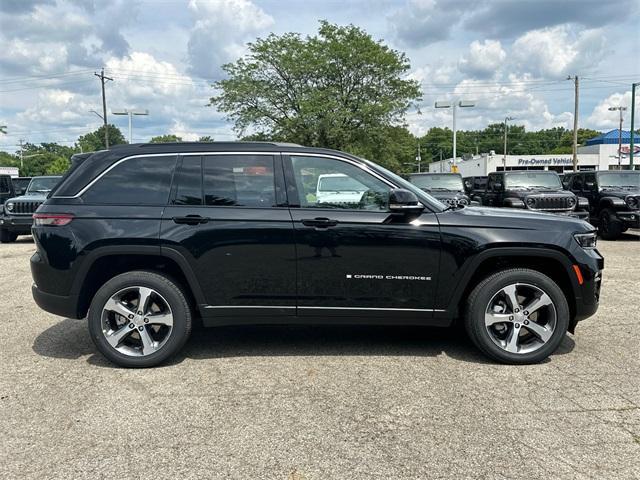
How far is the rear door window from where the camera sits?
4332 mm

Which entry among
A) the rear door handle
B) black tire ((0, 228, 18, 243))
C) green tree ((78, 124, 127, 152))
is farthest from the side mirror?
green tree ((78, 124, 127, 152))

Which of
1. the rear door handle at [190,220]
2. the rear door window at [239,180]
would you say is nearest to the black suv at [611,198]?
the rear door window at [239,180]

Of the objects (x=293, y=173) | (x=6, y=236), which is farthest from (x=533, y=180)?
(x=6, y=236)

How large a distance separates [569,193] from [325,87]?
26.9 metres

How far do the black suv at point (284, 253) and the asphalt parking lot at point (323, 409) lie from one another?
15.9 inches

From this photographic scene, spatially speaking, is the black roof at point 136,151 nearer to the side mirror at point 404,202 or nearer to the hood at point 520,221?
the side mirror at point 404,202

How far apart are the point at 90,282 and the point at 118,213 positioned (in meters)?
0.69

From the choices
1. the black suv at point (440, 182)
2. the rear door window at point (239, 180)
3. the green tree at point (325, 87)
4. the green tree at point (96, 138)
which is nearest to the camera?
the rear door window at point (239, 180)

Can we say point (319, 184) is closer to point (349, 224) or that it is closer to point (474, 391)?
point (349, 224)

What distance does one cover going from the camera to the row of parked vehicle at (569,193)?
42.3 feet

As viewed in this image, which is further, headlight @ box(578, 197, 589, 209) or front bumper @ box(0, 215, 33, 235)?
front bumper @ box(0, 215, 33, 235)

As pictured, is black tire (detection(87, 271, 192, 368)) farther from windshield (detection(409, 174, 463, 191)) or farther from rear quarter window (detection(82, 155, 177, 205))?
windshield (detection(409, 174, 463, 191))

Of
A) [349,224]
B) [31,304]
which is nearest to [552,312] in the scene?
[349,224]

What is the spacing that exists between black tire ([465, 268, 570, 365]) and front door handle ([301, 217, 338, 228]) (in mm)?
1301
